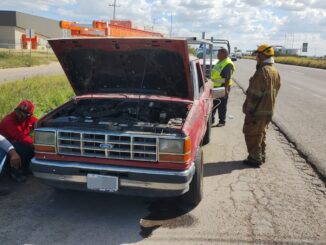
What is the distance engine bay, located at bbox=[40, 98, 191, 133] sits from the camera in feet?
14.1

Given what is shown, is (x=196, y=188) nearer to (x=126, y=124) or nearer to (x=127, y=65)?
(x=126, y=124)

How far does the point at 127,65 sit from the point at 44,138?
5.23 ft

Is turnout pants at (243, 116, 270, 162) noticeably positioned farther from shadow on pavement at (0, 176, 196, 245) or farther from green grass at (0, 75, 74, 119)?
green grass at (0, 75, 74, 119)

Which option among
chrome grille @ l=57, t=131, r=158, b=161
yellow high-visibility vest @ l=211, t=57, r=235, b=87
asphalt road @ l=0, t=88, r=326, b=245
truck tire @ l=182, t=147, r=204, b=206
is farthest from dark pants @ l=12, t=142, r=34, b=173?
A: yellow high-visibility vest @ l=211, t=57, r=235, b=87

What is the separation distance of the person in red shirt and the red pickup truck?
64cm

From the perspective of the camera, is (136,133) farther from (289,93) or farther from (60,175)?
(289,93)

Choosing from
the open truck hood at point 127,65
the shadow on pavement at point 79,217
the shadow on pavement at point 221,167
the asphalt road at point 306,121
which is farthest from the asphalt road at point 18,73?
the shadow on pavement at point 79,217

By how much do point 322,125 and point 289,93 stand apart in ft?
22.7

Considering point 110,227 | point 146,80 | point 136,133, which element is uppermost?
point 146,80

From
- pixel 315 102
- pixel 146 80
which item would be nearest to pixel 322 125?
pixel 315 102

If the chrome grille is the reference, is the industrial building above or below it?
above

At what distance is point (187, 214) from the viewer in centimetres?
446

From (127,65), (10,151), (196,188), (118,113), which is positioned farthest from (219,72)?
(10,151)

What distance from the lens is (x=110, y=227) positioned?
163 inches
